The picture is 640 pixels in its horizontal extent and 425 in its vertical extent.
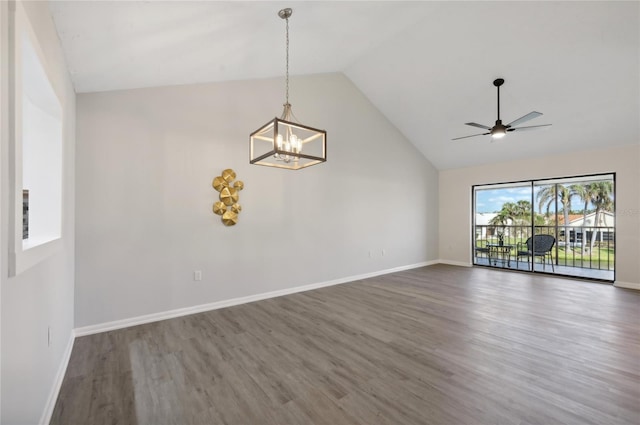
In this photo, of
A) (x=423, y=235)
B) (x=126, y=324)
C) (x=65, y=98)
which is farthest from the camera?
(x=423, y=235)

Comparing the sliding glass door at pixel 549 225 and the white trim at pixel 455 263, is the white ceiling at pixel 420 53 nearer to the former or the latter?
the sliding glass door at pixel 549 225

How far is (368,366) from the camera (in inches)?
92.3

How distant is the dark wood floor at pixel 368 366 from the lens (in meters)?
1.80

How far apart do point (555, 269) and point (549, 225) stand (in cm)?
99

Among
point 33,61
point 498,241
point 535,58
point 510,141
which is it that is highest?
point 535,58

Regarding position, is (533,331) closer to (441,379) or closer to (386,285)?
(441,379)

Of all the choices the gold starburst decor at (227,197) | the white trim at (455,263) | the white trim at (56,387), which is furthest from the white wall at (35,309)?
the white trim at (455,263)

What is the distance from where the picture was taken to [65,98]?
2402mm

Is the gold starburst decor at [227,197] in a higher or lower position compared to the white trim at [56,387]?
higher

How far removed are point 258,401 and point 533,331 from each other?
9.55 ft

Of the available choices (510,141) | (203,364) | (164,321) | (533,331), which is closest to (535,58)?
(510,141)

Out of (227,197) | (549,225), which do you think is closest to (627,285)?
(549,225)

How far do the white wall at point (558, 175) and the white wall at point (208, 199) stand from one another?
7.93ft

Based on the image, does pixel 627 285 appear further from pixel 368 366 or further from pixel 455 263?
pixel 368 366
